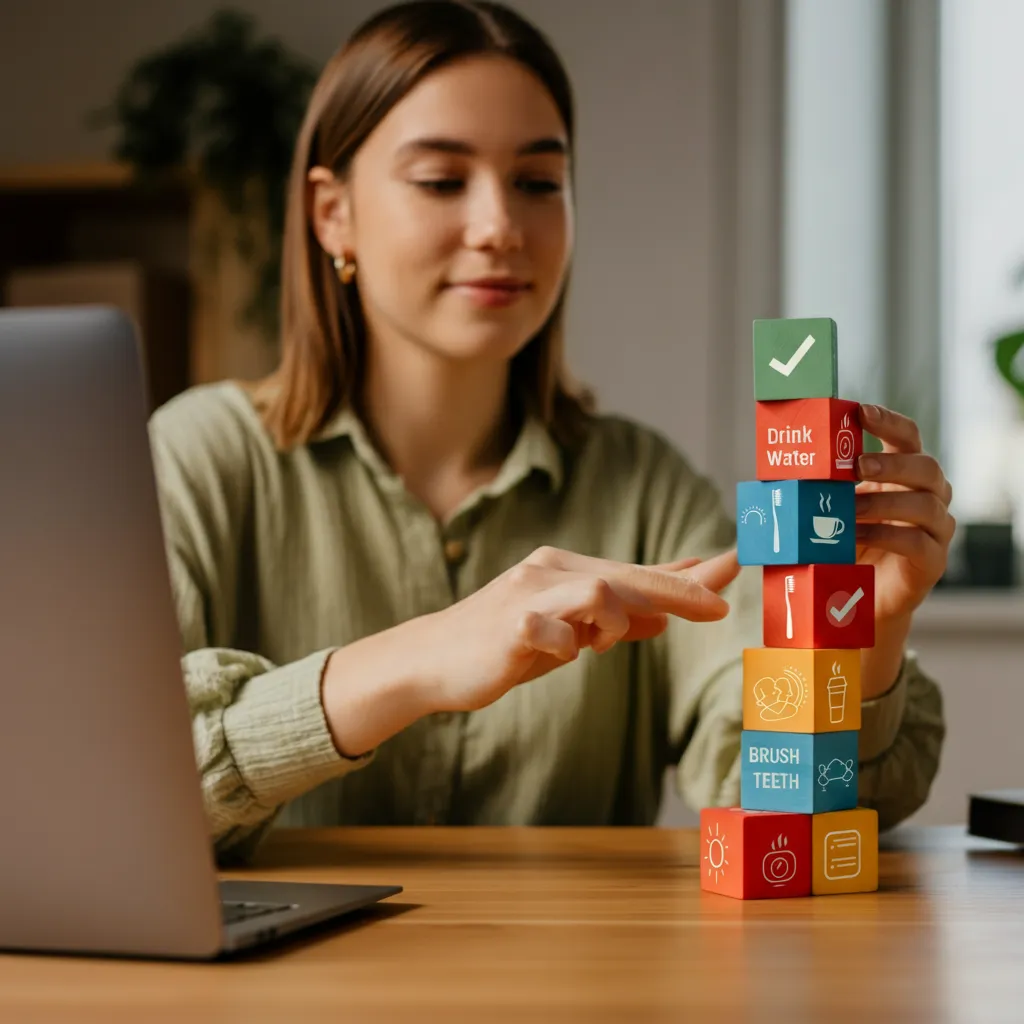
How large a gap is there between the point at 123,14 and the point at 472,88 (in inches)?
78.1

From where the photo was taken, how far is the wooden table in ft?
1.86

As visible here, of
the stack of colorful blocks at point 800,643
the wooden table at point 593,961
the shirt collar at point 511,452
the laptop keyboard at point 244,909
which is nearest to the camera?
the wooden table at point 593,961

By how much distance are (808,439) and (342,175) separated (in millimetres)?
801

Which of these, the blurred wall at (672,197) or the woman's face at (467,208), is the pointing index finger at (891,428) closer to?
the woman's face at (467,208)

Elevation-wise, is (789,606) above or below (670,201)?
below

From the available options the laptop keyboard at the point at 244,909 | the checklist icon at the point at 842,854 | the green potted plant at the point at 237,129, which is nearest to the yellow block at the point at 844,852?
the checklist icon at the point at 842,854

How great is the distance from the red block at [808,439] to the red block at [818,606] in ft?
0.19

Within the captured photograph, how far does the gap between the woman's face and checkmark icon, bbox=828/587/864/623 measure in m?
0.62

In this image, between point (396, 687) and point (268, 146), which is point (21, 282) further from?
point (396, 687)

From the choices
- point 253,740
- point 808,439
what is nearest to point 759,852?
point 808,439

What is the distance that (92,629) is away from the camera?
1.89 feet

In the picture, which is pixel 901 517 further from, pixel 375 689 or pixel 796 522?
pixel 375 689

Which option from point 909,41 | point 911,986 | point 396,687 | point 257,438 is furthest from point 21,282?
point 911,986

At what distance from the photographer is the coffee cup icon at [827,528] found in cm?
80
